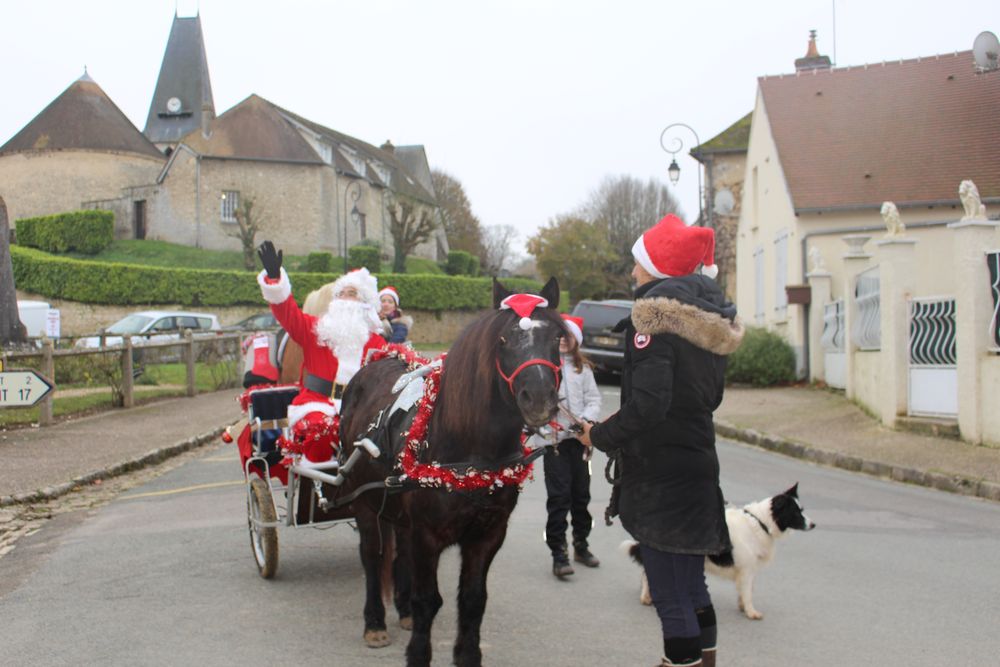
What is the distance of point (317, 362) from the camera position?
21.6 feet

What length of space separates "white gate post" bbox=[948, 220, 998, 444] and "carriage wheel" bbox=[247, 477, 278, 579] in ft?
30.0

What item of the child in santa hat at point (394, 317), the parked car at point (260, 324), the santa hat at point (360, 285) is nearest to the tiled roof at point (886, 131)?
the child in santa hat at point (394, 317)

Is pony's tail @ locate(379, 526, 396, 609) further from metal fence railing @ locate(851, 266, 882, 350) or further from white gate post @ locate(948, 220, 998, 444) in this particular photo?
metal fence railing @ locate(851, 266, 882, 350)

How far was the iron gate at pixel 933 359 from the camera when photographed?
12.8 metres

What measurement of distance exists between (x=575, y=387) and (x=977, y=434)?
7473mm

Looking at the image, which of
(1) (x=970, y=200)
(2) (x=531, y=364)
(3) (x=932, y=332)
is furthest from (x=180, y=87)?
(2) (x=531, y=364)

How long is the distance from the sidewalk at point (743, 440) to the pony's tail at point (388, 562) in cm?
551

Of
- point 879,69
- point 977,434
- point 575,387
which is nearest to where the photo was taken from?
point 575,387

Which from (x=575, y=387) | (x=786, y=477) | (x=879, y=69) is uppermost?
(x=879, y=69)

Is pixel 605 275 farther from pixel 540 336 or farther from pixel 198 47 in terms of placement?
pixel 540 336

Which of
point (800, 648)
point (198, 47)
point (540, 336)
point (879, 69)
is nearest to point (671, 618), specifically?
point (540, 336)

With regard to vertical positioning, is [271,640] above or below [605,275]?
below

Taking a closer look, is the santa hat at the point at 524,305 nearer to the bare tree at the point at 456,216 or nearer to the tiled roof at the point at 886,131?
the tiled roof at the point at 886,131

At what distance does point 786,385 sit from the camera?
21.7m
